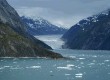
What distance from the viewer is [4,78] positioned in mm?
157000

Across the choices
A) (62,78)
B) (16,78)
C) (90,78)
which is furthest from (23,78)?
(90,78)

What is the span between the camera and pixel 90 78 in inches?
6191

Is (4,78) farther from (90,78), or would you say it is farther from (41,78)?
(90,78)

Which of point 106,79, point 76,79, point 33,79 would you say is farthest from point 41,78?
point 106,79

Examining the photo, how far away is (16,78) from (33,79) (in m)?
7.64

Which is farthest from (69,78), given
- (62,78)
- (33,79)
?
(33,79)

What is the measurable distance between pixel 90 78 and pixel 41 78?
1842 centimetres

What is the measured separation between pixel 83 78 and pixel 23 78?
22399mm

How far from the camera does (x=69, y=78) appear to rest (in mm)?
156625

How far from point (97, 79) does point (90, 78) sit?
3969 mm

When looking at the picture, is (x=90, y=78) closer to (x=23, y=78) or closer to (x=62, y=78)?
(x=62, y=78)

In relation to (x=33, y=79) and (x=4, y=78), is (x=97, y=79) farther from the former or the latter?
(x=4, y=78)

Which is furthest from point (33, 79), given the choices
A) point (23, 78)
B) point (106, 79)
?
point (106, 79)

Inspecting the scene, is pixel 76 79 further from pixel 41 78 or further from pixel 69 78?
pixel 41 78
